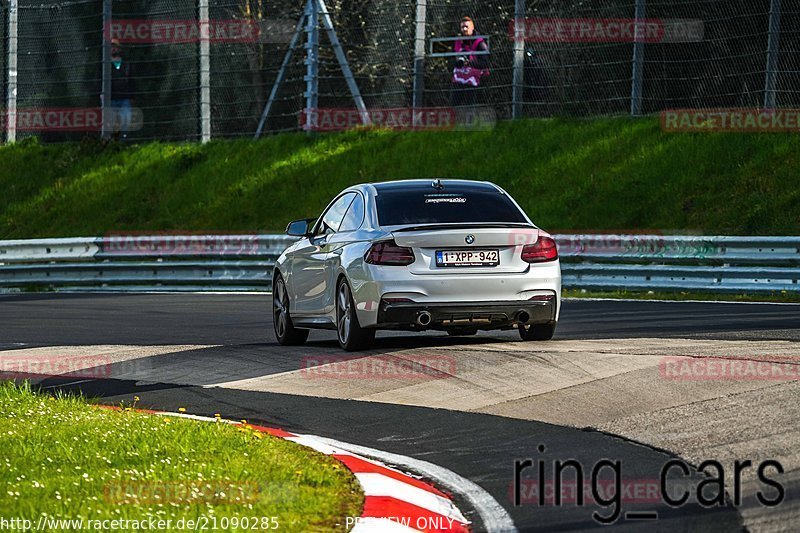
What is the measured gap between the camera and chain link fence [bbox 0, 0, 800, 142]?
2333 centimetres

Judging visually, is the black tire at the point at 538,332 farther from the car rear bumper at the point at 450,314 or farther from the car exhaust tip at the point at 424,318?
the car exhaust tip at the point at 424,318

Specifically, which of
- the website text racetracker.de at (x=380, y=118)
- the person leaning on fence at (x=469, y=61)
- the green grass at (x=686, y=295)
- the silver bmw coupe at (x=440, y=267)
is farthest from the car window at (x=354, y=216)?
the website text racetracker.de at (x=380, y=118)

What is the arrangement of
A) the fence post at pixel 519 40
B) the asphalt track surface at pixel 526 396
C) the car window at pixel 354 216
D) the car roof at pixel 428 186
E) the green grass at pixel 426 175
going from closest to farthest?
1. the asphalt track surface at pixel 526 396
2. the car window at pixel 354 216
3. the car roof at pixel 428 186
4. the green grass at pixel 426 175
5. the fence post at pixel 519 40

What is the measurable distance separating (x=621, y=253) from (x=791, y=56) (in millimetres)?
4621

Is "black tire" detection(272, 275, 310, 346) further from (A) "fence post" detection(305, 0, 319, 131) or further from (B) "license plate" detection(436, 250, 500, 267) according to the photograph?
(A) "fence post" detection(305, 0, 319, 131)

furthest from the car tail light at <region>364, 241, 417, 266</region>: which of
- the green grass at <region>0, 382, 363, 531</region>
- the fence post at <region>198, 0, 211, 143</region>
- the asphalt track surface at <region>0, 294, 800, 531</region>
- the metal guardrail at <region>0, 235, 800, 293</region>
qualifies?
the fence post at <region>198, 0, 211, 143</region>

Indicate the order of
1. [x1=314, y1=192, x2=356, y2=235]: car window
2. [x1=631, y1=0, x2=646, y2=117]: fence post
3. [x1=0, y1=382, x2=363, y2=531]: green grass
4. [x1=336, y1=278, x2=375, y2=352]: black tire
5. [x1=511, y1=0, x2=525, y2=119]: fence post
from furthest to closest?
[x1=511, y1=0, x2=525, y2=119]: fence post
[x1=631, y1=0, x2=646, y2=117]: fence post
[x1=314, y1=192, x2=356, y2=235]: car window
[x1=336, y1=278, x2=375, y2=352]: black tire
[x1=0, y1=382, x2=363, y2=531]: green grass

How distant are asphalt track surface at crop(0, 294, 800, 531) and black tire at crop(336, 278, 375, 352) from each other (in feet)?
0.56

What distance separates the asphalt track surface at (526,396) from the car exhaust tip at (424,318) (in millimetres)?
282

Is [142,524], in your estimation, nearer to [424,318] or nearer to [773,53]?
[424,318]

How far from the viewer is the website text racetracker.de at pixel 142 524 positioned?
565 cm

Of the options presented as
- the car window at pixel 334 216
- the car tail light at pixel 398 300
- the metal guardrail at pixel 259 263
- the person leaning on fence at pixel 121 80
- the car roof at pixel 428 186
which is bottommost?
the metal guardrail at pixel 259 263

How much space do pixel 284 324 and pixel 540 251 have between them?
3095 mm

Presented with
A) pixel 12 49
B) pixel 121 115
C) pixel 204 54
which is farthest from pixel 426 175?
pixel 12 49
